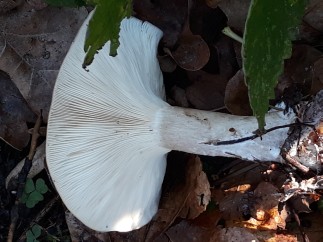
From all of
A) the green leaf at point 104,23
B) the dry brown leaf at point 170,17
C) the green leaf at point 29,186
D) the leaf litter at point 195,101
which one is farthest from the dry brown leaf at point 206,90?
the green leaf at point 104,23

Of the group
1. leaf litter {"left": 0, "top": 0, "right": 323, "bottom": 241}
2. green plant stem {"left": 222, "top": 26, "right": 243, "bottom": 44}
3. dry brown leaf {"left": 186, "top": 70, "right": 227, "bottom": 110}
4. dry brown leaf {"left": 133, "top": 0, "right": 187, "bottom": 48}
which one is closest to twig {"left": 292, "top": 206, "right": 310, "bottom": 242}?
leaf litter {"left": 0, "top": 0, "right": 323, "bottom": 241}

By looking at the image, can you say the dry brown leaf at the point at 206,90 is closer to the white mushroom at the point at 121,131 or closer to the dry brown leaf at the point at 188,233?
the white mushroom at the point at 121,131

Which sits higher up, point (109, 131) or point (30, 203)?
point (109, 131)

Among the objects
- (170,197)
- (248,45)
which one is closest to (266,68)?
(248,45)

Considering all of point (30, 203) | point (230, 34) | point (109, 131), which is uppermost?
point (230, 34)


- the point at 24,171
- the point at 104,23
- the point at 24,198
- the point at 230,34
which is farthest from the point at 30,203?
the point at 104,23

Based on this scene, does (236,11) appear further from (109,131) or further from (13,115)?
(13,115)

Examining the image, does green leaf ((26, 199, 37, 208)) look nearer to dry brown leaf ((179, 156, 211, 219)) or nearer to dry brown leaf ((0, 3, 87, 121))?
dry brown leaf ((0, 3, 87, 121))
